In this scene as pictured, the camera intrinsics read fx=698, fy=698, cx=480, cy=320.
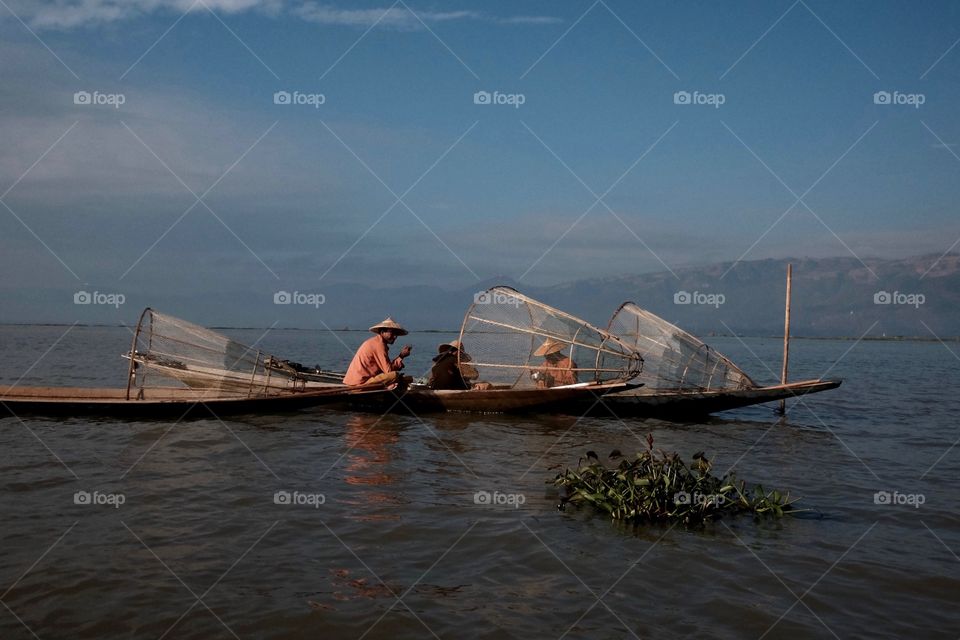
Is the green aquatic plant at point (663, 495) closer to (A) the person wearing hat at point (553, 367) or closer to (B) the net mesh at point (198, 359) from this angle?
(A) the person wearing hat at point (553, 367)

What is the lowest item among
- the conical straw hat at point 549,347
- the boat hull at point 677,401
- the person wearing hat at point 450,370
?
the boat hull at point 677,401

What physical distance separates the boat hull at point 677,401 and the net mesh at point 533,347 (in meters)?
0.83

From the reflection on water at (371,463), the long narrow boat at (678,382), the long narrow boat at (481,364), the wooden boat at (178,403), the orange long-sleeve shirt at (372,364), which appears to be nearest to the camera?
the reflection on water at (371,463)

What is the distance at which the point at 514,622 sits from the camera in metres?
4.71

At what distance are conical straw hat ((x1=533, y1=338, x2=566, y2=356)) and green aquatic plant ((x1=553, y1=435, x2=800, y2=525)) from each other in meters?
6.14

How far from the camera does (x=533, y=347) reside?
13.7 m

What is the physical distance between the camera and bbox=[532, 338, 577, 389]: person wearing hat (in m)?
13.4

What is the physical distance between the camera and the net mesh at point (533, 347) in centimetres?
1310

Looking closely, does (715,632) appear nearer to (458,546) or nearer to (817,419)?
(458,546)

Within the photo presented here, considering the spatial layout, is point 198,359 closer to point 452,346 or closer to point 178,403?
point 178,403

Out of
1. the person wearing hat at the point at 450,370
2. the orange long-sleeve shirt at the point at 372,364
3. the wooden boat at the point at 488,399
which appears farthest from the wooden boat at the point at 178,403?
the person wearing hat at the point at 450,370

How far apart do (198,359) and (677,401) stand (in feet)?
30.1

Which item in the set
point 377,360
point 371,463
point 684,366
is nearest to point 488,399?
point 377,360

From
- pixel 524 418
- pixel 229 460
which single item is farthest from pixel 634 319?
pixel 229 460
